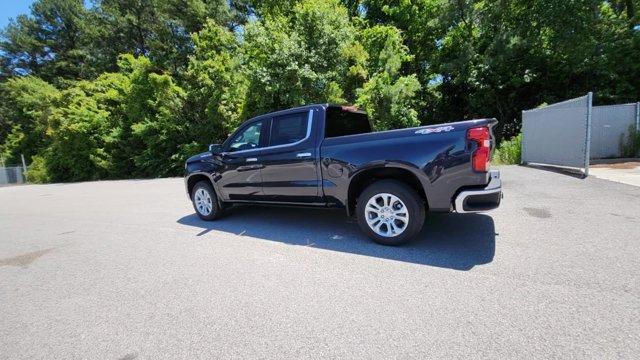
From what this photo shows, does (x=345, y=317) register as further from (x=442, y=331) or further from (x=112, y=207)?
(x=112, y=207)

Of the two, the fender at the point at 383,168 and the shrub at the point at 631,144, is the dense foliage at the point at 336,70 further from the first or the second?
the fender at the point at 383,168

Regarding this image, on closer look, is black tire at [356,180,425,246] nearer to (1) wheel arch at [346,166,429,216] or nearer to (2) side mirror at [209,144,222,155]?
(1) wheel arch at [346,166,429,216]

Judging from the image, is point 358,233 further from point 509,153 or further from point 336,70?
point 336,70

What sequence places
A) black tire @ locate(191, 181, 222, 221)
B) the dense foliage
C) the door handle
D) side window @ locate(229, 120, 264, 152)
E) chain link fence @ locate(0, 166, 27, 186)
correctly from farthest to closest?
chain link fence @ locate(0, 166, 27, 186), the dense foliage, black tire @ locate(191, 181, 222, 221), side window @ locate(229, 120, 264, 152), the door handle

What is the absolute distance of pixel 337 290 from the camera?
3.14 meters

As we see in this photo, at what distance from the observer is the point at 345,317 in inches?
105

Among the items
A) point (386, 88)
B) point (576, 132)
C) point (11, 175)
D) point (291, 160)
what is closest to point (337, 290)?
Answer: point (291, 160)

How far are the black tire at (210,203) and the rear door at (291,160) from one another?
4.35 ft

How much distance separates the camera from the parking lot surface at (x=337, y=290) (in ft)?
7.68

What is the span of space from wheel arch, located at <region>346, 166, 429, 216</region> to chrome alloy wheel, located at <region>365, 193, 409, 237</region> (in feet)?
0.93

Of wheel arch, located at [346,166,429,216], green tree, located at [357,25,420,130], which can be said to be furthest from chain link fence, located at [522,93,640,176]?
wheel arch, located at [346,166,429,216]

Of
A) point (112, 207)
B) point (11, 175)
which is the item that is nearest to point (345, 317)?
point (112, 207)

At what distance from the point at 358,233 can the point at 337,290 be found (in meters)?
1.72

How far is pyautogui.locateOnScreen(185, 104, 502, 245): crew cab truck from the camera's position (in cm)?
362
